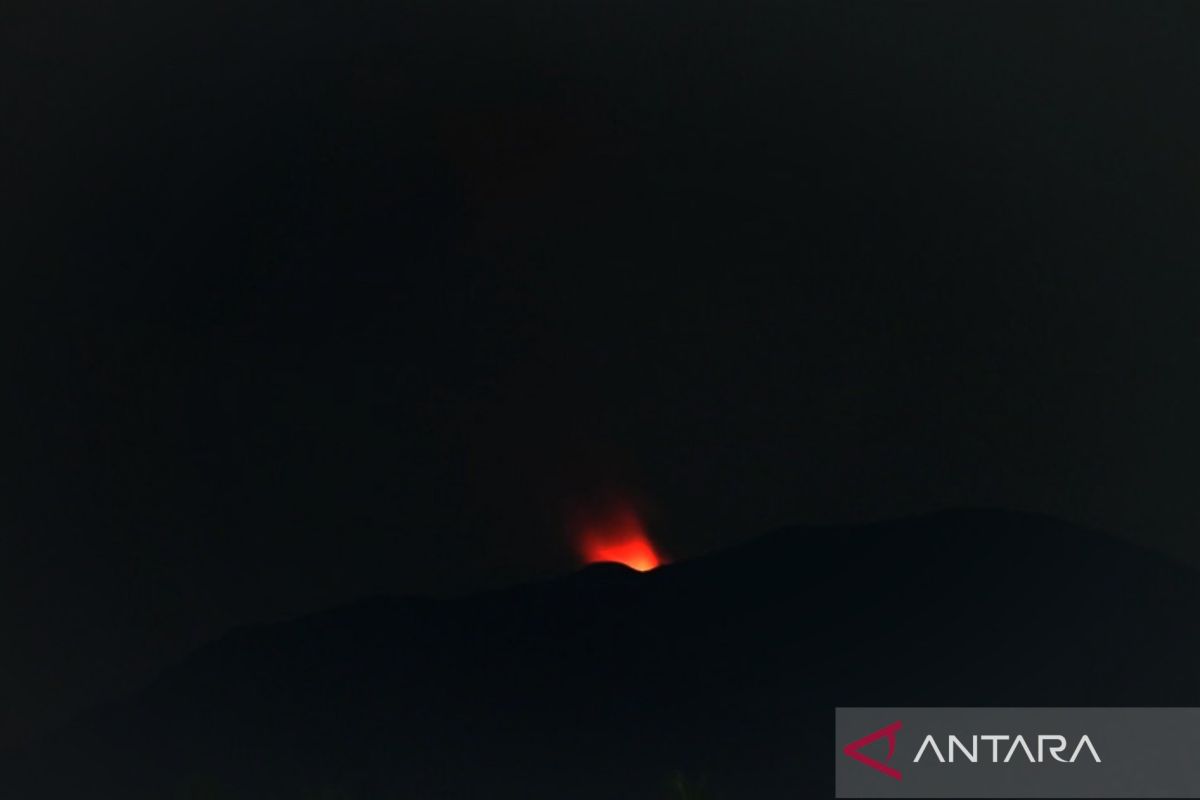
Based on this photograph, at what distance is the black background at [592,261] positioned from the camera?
19.3ft

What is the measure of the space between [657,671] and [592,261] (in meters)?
1.52

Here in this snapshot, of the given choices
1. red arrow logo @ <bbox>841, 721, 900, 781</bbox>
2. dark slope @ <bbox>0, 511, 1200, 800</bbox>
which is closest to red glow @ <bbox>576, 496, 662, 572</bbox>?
dark slope @ <bbox>0, 511, 1200, 800</bbox>

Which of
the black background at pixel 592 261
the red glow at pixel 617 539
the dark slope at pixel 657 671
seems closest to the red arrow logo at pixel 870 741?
the dark slope at pixel 657 671

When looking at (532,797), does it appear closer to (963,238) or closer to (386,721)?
(386,721)

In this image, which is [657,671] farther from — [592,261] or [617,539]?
[592,261]

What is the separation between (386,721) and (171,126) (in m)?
2.33

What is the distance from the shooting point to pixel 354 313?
5.95m

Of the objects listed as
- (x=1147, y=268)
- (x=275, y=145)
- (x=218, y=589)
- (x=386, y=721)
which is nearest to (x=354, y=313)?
(x=275, y=145)

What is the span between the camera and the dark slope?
18.8 feet

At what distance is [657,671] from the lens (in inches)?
230

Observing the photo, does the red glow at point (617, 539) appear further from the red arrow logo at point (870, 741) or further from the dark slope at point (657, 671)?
Result: the red arrow logo at point (870, 741)

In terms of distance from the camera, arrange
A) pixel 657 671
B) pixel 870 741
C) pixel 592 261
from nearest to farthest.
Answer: pixel 870 741, pixel 657 671, pixel 592 261

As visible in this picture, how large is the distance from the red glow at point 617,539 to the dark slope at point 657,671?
0.06m

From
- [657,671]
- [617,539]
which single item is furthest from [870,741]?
[617,539]
